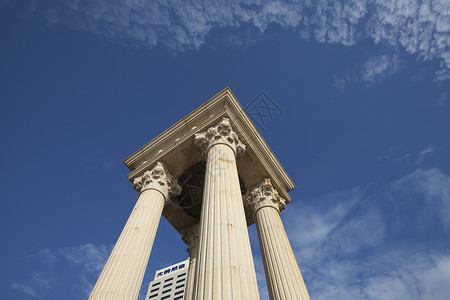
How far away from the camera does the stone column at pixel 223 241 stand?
1088 cm

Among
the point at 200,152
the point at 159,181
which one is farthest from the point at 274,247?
the point at 159,181

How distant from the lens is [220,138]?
2073 centimetres

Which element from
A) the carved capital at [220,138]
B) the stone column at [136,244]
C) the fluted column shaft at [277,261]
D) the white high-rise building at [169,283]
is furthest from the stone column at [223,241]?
the white high-rise building at [169,283]

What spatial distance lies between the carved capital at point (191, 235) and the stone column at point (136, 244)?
21.0ft

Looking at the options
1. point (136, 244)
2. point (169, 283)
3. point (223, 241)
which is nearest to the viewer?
point (223, 241)

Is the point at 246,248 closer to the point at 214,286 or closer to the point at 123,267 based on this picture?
the point at 214,286

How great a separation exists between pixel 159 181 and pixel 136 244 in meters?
6.22

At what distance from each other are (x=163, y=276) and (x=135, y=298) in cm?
17114

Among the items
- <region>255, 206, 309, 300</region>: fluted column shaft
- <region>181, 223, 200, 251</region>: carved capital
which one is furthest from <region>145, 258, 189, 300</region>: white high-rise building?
<region>255, 206, 309, 300</region>: fluted column shaft

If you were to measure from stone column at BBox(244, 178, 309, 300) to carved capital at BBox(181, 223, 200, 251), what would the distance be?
5.86 metres

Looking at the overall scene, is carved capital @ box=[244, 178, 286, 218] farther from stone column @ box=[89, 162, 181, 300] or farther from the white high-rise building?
the white high-rise building

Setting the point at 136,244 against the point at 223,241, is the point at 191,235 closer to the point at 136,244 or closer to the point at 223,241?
the point at 136,244

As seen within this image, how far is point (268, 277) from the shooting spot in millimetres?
19172

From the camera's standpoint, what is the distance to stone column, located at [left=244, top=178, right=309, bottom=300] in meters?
17.5
